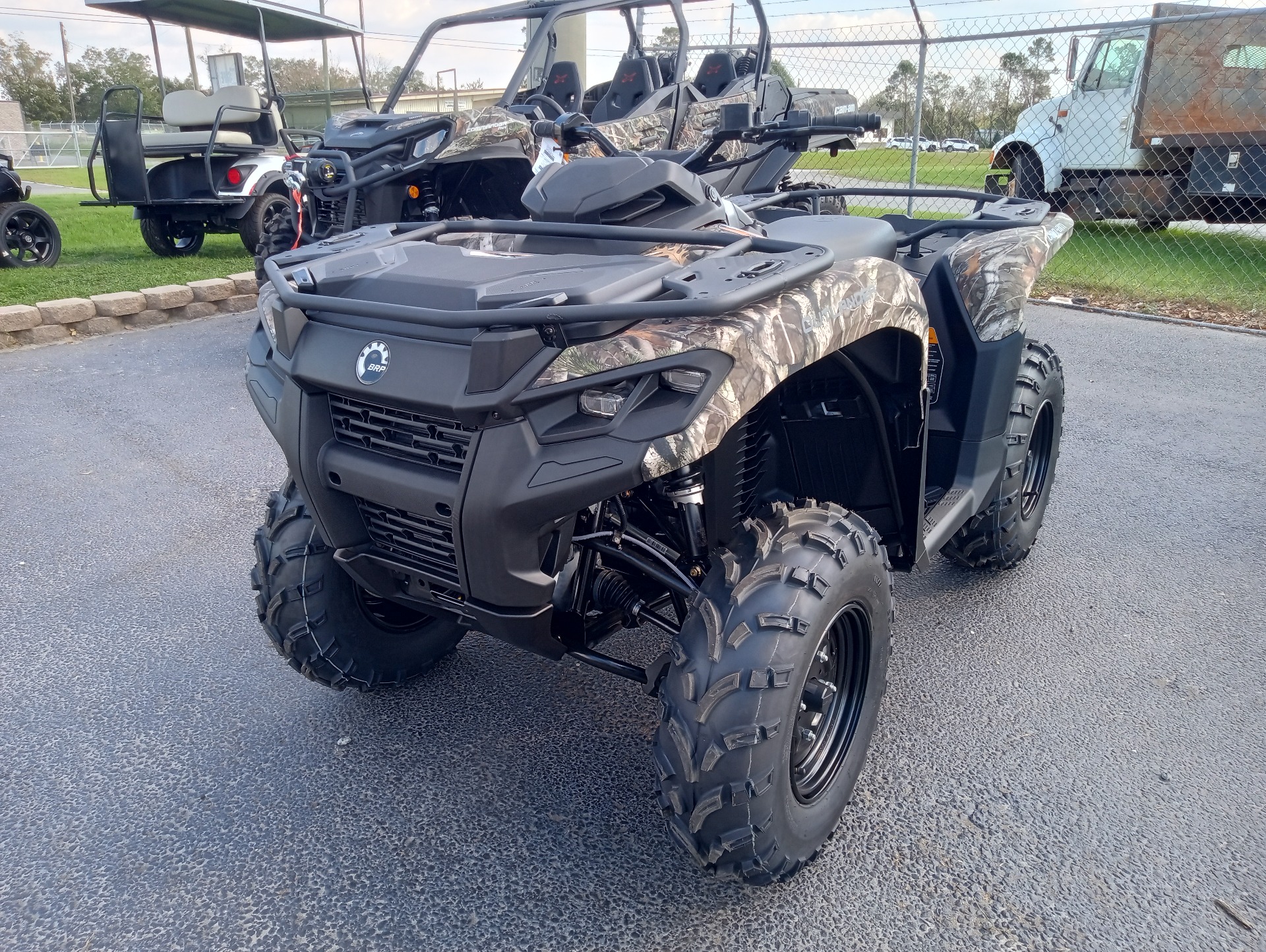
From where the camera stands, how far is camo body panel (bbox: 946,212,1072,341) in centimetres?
286

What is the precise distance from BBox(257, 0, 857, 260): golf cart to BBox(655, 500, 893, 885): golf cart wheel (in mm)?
3772

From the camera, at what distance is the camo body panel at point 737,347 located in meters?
1.64

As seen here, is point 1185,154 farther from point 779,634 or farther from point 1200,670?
point 779,634

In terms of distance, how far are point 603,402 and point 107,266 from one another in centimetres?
933

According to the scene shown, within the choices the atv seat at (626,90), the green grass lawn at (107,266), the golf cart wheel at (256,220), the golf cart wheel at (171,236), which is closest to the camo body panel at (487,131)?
the atv seat at (626,90)

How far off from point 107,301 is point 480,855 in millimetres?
6623

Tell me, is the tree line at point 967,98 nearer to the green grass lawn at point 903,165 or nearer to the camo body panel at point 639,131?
the green grass lawn at point 903,165

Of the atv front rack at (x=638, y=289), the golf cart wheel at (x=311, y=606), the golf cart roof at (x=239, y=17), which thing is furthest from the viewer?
the golf cart roof at (x=239, y=17)

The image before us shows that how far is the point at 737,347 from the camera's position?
1689 mm

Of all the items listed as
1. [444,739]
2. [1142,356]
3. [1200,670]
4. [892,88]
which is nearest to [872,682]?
[444,739]

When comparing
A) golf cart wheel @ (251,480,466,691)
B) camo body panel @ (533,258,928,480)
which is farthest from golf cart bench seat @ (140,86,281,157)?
camo body panel @ (533,258,928,480)

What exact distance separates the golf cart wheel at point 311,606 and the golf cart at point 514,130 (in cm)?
363

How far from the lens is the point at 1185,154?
1125cm

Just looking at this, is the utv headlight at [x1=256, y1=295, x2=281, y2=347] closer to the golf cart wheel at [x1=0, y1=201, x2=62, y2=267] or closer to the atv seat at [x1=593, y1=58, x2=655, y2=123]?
the atv seat at [x1=593, y1=58, x2=655, y2=123]
